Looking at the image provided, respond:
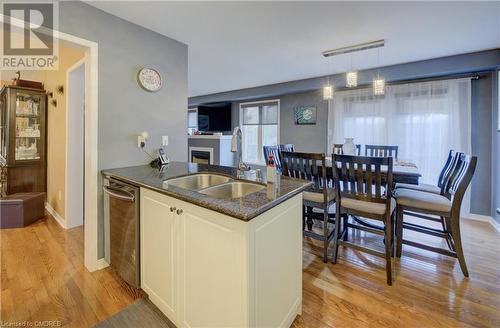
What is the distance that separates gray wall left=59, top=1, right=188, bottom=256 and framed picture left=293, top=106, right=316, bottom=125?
10.3 ft

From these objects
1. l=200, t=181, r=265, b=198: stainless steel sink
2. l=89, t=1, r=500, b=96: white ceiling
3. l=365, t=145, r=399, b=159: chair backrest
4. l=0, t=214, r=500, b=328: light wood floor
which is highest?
l=89, t=1, r=500, b=96: white ceiling

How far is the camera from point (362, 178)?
7.10 ft

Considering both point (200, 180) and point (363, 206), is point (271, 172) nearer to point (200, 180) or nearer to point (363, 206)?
point (200, 180)

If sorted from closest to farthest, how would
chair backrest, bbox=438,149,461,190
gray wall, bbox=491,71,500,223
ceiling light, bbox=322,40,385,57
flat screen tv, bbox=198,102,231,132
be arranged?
chair backrest, bbox=438,149,461,190 → ceiling light, bbox=322,40,385,57 → gray wall, bbox=491,71,500,223 → flat screen tv, bbox=198,102,231,132

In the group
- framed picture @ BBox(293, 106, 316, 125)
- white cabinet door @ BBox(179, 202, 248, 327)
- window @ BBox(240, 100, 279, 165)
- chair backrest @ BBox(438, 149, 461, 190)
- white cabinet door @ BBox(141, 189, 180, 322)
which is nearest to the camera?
white cabinet door @ BBox(179, 202, 248, 327)

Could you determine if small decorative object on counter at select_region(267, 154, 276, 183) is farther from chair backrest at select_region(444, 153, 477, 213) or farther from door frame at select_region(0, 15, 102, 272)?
chair backrest at select_region(444, 153, 477, 213)

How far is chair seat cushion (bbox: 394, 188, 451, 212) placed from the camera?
216 cm

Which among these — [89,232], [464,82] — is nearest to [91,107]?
[89,232]

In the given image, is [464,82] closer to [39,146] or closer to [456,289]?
[456,289]

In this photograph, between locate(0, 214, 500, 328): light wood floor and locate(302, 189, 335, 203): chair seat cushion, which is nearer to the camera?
locate(0, 214, 500, 328): light wood floor

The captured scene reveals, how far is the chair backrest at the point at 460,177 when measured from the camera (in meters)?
1.99

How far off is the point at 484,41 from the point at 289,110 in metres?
3.33

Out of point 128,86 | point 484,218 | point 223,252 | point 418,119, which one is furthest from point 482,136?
point 128,86

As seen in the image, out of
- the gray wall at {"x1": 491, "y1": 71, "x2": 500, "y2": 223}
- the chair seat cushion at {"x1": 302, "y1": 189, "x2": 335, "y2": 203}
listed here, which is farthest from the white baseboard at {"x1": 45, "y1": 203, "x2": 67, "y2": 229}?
the gray wall at {"x1": 491, "y1": 71, "x2": 500, "y2": 223}
